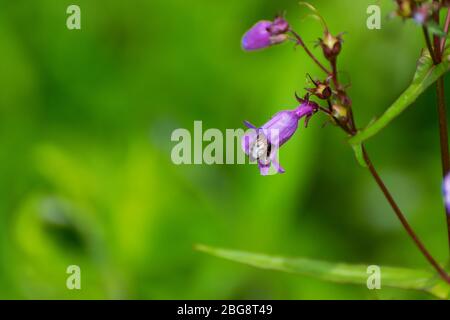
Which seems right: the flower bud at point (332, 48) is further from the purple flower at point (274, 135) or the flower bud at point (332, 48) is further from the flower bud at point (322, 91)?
the purple flower at point (274, 135)

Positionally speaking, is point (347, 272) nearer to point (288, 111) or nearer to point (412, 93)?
point (288, 111)

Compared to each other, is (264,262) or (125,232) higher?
(125,232)

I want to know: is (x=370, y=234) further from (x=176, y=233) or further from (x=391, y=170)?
(x=176, y=233)

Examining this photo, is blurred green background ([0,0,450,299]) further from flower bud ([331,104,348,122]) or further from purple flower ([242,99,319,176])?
flower bud ([331,104,348,122])

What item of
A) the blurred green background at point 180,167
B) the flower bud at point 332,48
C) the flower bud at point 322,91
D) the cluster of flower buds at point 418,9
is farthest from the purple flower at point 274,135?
the blurred green background at point 180,167

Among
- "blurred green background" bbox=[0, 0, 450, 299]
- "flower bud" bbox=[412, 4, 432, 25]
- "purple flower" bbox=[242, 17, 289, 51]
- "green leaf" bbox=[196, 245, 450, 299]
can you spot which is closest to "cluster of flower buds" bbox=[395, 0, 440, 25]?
"flower bud" bbox=[412, 4, 432, 25]

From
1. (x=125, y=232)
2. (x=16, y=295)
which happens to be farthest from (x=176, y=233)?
(x=16, y=295)

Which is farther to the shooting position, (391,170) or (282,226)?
(391,170)
